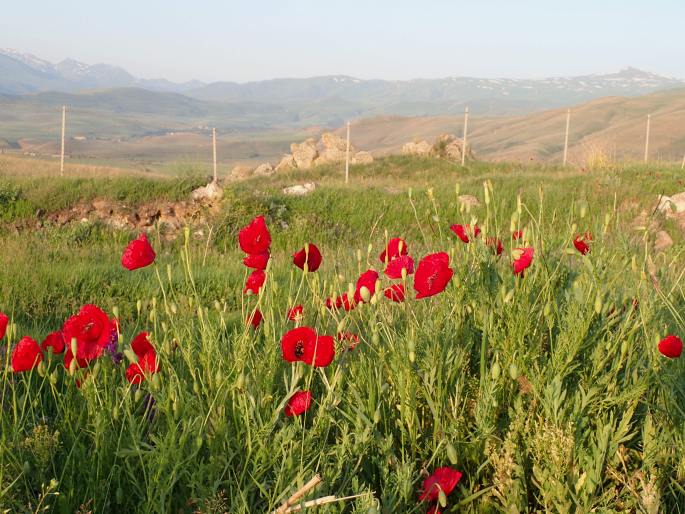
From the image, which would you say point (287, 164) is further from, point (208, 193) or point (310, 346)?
point (310, 346)

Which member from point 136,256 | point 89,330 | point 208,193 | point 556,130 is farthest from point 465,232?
point 556,130

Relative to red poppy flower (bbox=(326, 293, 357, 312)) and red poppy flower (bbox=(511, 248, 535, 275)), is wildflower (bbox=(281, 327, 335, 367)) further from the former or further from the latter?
red poppy flower (bbox=(511, 248, 535, 275))

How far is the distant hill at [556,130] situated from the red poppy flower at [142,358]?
60255mm

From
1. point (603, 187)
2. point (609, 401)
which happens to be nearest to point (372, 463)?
point (609, 401)

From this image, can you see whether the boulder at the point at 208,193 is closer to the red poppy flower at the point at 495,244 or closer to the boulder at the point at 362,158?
the red poppy flower at the point at 495,244

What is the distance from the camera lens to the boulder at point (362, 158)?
65.3 ft

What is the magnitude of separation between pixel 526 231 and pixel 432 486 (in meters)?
1.08

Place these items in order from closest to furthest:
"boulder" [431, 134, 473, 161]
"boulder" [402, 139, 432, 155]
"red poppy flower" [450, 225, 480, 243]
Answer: "red poppy flower" [450, 225, 480, 243], "boulder" [431, 134, 473, 161], "boulder" [402, 139, 432, 155]

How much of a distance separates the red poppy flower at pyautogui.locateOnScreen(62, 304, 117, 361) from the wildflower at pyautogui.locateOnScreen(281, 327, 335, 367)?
57cm

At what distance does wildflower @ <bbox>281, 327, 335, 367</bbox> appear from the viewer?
1927 millimetres

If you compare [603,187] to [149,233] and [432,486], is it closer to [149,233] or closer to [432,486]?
[149,233]

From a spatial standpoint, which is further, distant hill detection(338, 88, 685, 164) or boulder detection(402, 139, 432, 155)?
distant hill detection(338, 88, 685, 164)

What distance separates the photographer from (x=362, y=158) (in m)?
21.1

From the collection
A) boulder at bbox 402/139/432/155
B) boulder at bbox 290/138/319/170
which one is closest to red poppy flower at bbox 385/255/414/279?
boulder at bbox 402/139/432/155
